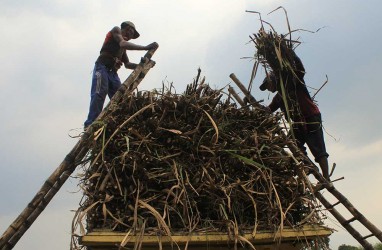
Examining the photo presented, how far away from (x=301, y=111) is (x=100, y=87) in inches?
97.6

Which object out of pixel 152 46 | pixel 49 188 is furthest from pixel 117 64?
pixel 49 188

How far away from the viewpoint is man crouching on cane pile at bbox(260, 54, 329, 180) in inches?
191

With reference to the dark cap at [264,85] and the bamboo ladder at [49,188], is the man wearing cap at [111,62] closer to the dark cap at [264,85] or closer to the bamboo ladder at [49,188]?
the bamboo ladder at [49,188]

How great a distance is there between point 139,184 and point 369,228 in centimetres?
237

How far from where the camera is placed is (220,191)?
3137mm

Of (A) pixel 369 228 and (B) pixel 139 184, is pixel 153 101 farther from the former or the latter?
(A) pixel 369 228

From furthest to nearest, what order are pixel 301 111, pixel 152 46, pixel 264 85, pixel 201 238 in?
1. pixel 264 85
2. pixel 152 46
3. pixel 301 111
4. pixel 201 238

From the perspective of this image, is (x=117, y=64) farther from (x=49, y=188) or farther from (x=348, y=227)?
(x=348, y=227)

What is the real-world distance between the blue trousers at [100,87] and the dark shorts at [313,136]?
2.35 meters

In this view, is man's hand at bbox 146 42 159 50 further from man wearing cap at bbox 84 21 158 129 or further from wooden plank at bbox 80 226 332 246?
wooden plank at bbox 80 226 332 246

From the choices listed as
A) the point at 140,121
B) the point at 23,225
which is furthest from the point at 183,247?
the point at 23,225

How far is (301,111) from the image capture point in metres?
5.05

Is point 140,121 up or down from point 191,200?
up

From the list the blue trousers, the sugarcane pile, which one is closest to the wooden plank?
the sugarcane pile
